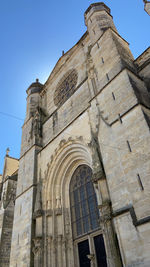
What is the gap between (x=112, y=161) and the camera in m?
6.19

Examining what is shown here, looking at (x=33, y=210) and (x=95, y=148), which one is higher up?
(x=95, y=148)

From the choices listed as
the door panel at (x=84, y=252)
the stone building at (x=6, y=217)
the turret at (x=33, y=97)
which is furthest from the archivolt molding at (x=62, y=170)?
the turret at (x=33, y=97)

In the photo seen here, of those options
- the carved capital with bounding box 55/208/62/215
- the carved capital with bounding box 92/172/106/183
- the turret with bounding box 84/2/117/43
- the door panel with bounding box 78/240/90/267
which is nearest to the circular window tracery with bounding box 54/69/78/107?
the turret with bounding box 84/2/117/43

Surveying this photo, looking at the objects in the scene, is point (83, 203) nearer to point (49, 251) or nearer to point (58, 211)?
point (58, 211)

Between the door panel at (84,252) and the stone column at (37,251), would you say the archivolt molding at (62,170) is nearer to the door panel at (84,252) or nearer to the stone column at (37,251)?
the stone column at (37,251)

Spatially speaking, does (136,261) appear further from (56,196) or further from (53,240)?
(56,196)

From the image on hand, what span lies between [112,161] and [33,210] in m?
4.48

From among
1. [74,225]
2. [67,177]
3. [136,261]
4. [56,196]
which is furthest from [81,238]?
[136,261]

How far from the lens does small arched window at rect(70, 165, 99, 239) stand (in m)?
7.36

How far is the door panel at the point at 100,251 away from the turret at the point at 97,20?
816 cm

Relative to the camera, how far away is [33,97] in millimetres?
14445

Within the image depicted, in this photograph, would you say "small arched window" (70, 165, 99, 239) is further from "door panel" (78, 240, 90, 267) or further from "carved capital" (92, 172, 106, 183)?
"carved capital" (92, 172, 106, 183)

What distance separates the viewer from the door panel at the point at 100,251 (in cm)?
642

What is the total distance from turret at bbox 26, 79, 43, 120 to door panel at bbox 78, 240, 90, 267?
8253mm
